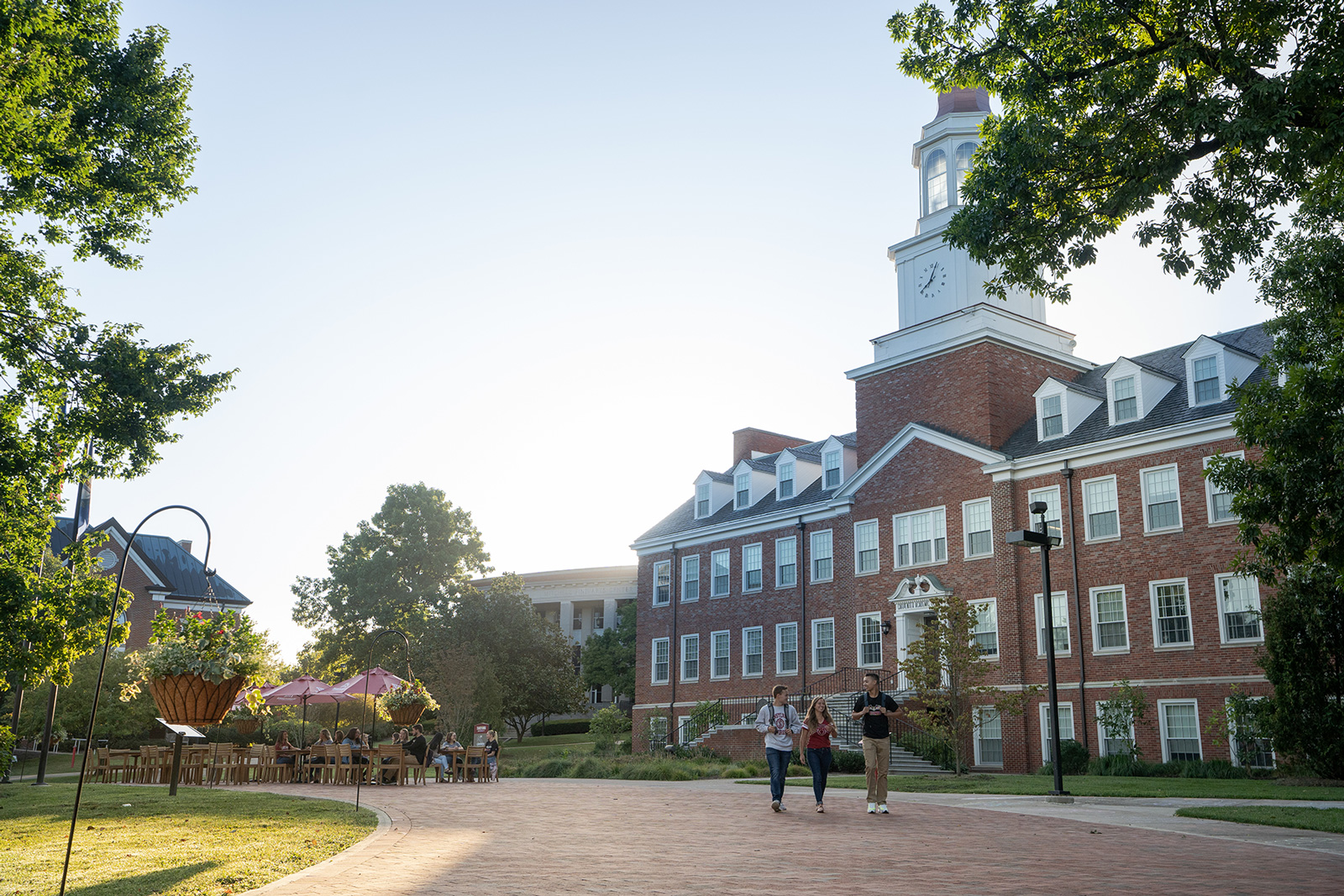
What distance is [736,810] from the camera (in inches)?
599

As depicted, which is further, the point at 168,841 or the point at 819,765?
the point at 819,765

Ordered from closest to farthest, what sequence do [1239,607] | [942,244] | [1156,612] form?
[1239,607] → [1156,612] → [942,244]

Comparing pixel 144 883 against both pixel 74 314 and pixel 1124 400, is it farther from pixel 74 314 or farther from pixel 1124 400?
pixel 1124 400

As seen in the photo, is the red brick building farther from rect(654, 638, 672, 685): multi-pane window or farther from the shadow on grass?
the shadow on grass

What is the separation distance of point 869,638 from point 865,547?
10.3 ft

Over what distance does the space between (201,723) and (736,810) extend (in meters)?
7.22

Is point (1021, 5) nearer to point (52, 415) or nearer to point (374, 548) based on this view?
point (52, 415)

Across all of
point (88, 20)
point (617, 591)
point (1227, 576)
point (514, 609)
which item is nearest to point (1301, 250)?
point (1227, 576)

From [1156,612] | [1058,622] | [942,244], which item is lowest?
[1058,622]

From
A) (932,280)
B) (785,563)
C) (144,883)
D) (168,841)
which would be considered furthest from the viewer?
(785,563)

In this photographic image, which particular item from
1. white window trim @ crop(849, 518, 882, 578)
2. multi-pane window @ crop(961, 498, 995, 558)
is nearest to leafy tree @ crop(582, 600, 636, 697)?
white window trim @ crop(849, 518, 882, 578)

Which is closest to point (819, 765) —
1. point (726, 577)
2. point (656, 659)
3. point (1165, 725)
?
point (1165, 725)

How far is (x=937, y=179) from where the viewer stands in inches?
1523

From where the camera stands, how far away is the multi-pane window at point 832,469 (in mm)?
40500
